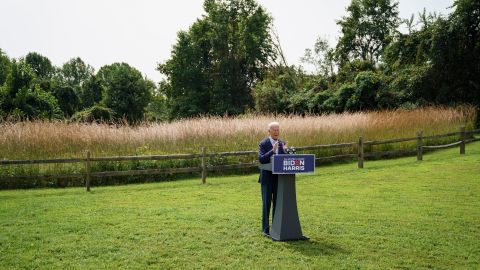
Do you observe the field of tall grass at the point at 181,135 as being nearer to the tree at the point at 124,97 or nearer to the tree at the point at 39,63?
the tree at the point at 124,97

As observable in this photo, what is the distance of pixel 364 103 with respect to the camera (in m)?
28.6

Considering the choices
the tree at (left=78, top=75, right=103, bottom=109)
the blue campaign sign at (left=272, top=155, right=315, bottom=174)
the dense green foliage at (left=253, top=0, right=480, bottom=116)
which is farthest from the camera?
the tree at (left=78, top=75, right=103, bottom=109)

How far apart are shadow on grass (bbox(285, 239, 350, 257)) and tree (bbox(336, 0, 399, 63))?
4621 cm

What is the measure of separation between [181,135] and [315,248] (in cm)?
1088

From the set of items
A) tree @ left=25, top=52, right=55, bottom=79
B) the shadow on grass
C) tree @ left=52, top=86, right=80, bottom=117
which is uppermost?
tree @ left=25, top=52, right=55, bottom=79

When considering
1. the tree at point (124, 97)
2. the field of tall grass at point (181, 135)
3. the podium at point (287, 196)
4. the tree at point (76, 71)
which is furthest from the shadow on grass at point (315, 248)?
the tree at point (76, 71)

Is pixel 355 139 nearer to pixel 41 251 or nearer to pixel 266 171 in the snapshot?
pixel 266 171

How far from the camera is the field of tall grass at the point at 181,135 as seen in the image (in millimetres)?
14812

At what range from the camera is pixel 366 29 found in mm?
51156

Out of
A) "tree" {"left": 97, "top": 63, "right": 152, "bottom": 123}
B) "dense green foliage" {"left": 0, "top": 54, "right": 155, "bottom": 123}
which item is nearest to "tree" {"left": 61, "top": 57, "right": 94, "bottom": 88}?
"dense green foliage" {"left": 0, "top": 54, "right": 155, "bottom": 123}

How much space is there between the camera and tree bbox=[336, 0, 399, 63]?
51188 millimetres

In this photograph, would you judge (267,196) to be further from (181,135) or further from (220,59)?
(220,59)

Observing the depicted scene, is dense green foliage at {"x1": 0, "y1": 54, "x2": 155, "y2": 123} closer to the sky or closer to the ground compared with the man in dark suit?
closer to the sky

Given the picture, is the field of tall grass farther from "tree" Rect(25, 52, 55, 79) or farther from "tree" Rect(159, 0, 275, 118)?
"tree" Rect(25, 52, 55, 79)
